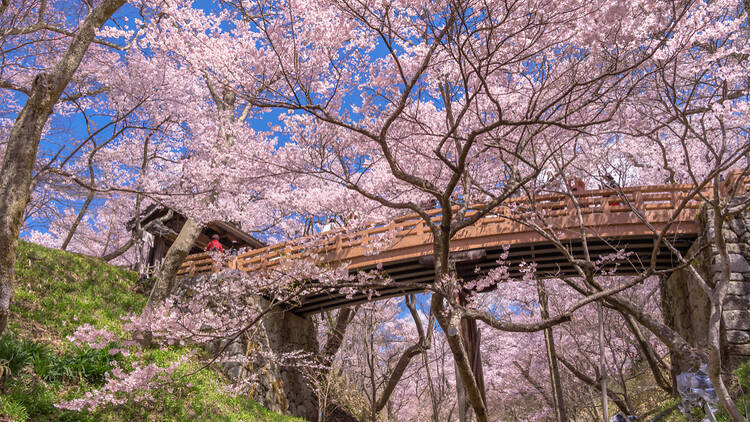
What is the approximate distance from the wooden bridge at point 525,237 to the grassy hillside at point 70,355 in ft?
9.66

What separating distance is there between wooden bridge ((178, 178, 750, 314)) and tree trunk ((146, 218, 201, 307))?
7.56ft

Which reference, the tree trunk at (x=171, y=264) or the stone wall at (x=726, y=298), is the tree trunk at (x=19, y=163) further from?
the stone wall at (x=726, y=298)

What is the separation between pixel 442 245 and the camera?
5.73 m

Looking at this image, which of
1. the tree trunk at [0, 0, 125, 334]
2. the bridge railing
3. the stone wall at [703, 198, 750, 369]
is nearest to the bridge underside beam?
the bridge railing

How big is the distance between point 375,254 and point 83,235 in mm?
15359

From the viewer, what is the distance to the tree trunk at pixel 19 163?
5.16 m

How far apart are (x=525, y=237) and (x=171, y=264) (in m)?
7.94

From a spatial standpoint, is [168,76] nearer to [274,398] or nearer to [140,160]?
[140,160]

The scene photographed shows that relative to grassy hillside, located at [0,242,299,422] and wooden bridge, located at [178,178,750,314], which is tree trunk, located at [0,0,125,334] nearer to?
grassy hillside, located at [0,242,299,422]

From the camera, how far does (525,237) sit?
1198 centimetres

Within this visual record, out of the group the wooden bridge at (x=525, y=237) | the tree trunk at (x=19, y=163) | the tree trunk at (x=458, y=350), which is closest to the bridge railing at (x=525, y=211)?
the wooden bridge at (x=525, y=237)

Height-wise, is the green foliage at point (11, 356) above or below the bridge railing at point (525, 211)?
below

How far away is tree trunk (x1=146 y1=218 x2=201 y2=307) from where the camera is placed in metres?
10.3

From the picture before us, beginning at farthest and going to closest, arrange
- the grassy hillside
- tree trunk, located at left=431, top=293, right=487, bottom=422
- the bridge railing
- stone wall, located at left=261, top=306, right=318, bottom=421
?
stone wall, located at left=261, top=306, right=318, bottom=421 → the bridge railing → the grassy hillside → tree trunk, located at left=431, top=293, right=487, bottom=422
